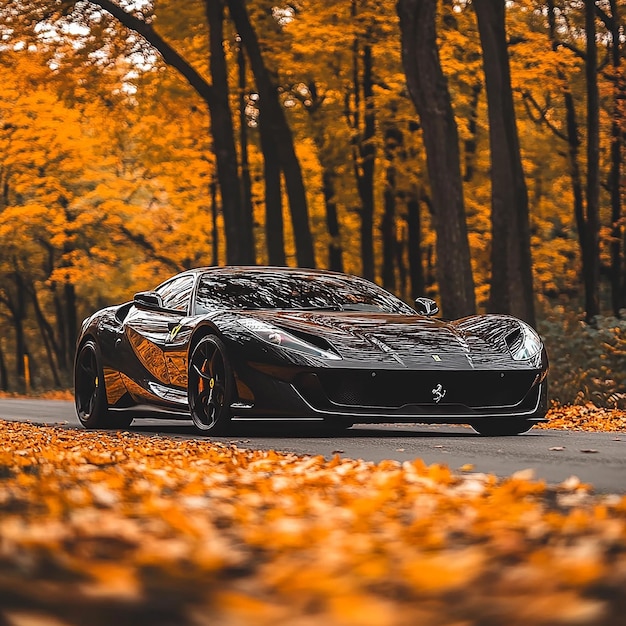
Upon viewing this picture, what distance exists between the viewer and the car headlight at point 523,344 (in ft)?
33.1

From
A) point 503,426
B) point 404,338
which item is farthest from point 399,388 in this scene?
point 503,426

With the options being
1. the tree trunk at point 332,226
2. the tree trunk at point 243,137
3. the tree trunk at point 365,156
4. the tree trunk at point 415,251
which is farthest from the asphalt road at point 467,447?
the tree trunk at point 332,226

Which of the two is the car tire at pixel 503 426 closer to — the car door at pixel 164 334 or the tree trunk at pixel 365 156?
the car door at pixel 164 334

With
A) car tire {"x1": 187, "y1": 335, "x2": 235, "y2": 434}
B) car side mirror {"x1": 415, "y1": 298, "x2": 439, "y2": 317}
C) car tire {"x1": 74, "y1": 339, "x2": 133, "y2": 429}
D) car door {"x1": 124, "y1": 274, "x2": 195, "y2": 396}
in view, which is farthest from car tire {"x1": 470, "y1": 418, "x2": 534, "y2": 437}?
car tire {"x1": 74, "y1": 339, "x2": 133, "y2": 429}

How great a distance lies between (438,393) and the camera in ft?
31.7

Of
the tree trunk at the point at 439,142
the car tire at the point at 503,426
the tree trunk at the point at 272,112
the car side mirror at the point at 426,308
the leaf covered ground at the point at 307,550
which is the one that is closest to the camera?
the leaf covered ground at the point at 307,550

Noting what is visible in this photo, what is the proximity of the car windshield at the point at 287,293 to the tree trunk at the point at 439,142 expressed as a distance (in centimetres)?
609

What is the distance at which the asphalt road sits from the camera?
726cm

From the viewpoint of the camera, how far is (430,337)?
10.0m

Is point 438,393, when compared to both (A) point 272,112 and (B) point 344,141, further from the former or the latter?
(B) point 344,141

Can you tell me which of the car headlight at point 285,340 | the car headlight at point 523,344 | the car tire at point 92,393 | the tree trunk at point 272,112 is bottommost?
the car tire at point 92,393

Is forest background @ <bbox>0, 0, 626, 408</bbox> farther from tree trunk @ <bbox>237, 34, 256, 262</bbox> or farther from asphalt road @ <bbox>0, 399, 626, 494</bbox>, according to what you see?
asphalt road @ <bbox>0, 399, 626, 494</bbox>

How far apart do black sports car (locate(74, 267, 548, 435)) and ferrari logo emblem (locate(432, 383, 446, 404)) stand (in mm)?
22

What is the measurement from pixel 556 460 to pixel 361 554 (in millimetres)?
4234
